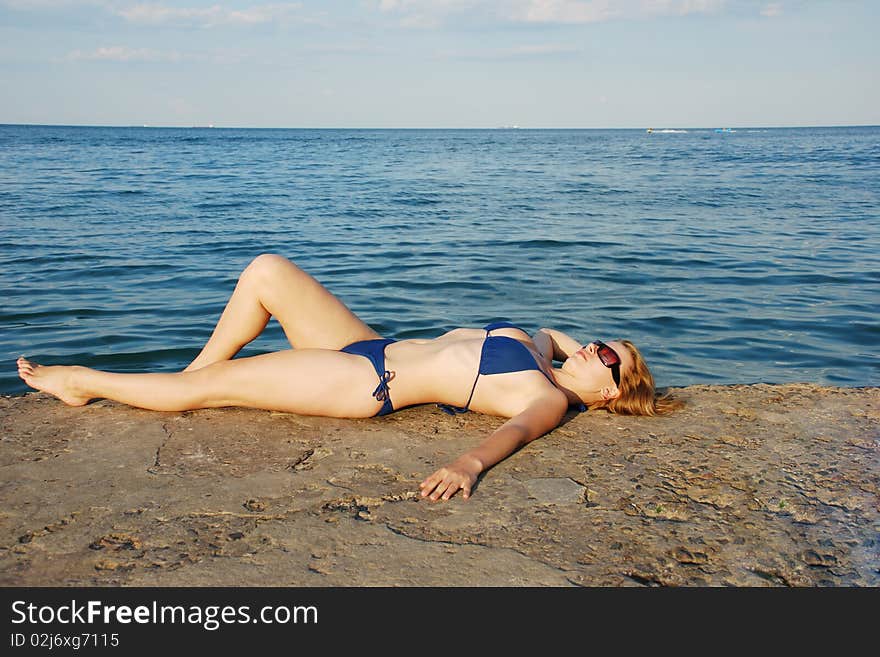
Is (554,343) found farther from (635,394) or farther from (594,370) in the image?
(635,394)

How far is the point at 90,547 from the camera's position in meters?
2.58

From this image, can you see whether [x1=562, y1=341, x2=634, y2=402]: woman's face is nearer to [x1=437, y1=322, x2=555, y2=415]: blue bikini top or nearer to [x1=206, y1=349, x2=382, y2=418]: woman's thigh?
[x1=437, y1=322, x2=555, y2=415]: blue bikini top

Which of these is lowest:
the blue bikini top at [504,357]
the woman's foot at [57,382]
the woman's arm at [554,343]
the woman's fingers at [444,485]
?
the woman's fingers at [444,485]

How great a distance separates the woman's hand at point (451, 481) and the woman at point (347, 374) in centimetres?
53

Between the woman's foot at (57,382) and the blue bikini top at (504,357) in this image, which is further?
the woman's foot at (57,382)

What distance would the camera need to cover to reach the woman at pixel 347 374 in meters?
3.81

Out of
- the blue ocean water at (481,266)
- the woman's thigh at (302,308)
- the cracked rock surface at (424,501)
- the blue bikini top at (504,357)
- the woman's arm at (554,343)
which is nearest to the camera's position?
the cracked rock surface at (424,501)

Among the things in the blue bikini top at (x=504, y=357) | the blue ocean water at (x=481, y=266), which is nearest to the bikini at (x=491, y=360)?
the blue bikini top at (x=504, y=357)

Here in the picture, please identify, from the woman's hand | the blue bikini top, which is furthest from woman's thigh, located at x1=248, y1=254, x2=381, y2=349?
the woman's hand

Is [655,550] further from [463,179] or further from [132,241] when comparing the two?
[463,179]

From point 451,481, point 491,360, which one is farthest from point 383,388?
point 451,481

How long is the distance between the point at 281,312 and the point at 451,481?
59.5 inches

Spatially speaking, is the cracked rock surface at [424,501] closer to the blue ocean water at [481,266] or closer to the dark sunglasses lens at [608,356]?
the dark sunglasses lens at [608,356]

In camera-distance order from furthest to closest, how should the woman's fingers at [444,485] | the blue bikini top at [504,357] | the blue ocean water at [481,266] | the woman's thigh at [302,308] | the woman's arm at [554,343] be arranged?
the blue ocean water at [481,266], the woman's arm at [554,343], the woman's thigh at [302,308], the blue bikini top at [504,357], the woman's fingers at [444,485]
